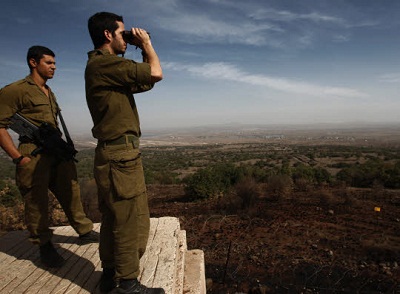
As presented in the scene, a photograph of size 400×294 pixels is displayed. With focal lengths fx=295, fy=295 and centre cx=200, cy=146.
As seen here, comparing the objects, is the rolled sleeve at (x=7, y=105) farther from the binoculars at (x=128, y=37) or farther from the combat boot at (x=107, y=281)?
the combat boot at (x=107, y=281)

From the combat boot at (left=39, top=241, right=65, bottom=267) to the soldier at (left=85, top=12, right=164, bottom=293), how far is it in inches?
41.2

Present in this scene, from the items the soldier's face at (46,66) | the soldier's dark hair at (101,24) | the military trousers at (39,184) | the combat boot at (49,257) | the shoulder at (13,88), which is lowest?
the combat boot at (49,257)

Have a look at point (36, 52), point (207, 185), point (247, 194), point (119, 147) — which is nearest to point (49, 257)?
point (119, 147)

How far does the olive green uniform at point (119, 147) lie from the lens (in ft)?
6.24

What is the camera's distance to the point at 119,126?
6.53ft

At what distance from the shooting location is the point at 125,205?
200 cm

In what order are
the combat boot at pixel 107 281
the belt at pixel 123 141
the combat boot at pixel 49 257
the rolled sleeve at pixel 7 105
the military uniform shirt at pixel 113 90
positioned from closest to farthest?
the military uniform shirt at pixel 113 90
the belt at pixel 123 141
the combat boot at pixel 107 281
the rolled sleeve at pixel 7 105
the combat boot at pixel 49 257

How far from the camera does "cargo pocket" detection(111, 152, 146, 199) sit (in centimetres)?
195

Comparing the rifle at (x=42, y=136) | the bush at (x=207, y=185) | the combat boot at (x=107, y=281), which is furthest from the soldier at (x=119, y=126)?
the bush at (x=207, y=185)

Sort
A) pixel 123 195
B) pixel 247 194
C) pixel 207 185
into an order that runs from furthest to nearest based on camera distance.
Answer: pixel 207 185 → pixel 247 194 → pixel 123 195

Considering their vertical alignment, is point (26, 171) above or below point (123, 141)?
below

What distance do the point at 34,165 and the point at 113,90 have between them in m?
1.32

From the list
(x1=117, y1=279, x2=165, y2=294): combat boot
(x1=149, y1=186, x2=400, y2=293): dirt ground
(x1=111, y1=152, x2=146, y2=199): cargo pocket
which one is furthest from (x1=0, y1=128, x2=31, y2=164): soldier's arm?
(x1=149, y1=186, x2=400, y2=293): dirt ground

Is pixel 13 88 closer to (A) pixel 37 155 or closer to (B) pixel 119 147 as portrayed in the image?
(A) pixel 37 155
